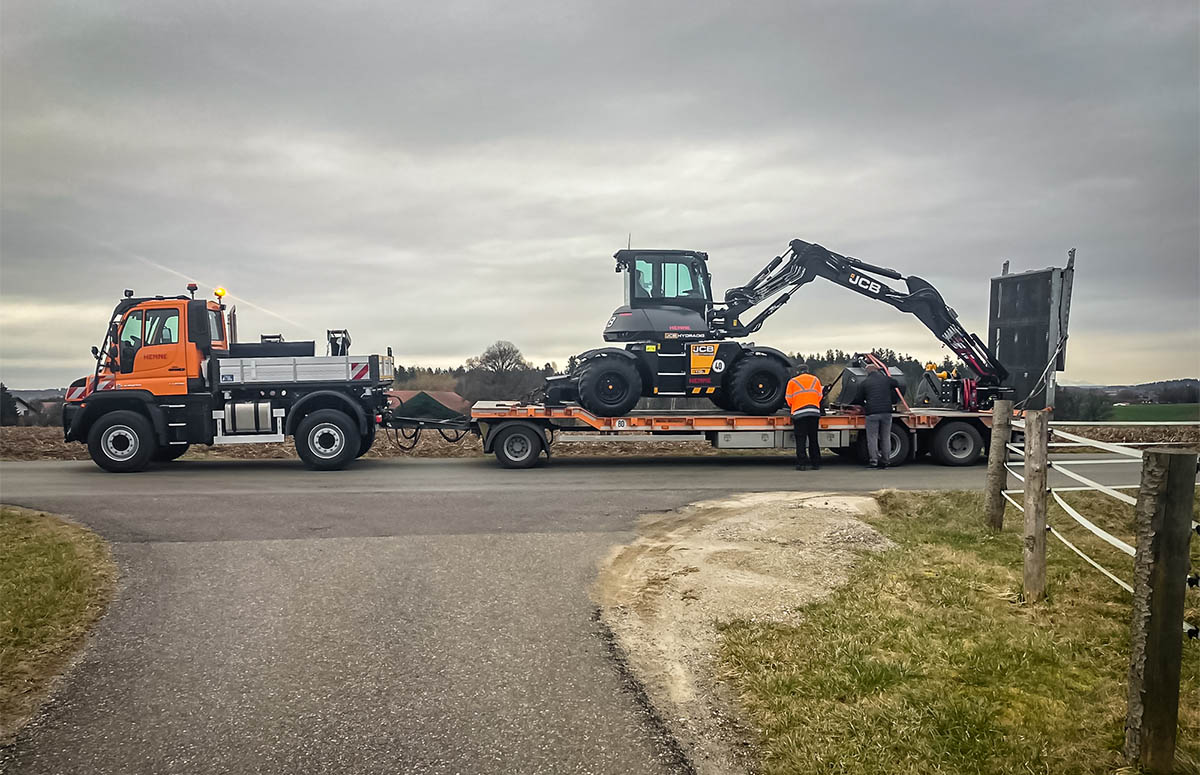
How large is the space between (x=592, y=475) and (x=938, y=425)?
23.1ft

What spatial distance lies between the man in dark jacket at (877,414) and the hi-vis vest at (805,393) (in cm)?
119

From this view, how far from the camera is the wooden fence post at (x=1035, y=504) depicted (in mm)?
6242

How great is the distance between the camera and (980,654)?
5.02 m

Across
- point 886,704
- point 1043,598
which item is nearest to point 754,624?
point 886,704

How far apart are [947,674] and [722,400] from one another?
11.4 metres

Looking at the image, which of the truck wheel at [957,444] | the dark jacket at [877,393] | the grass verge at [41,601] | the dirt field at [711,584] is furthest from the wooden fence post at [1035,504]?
the truck wheel at [957,444]

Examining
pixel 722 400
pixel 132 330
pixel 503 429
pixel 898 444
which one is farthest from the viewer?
pixel 722 400

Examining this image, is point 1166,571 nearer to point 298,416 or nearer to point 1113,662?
point 1113,662

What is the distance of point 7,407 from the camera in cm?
2184

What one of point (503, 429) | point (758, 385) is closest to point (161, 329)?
point (503, 429)

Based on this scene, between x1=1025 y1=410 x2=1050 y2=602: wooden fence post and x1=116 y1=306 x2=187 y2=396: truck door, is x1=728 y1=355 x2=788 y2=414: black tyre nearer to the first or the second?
x1=1025 y1=410 x2=1050 y2=602: wooden fence post

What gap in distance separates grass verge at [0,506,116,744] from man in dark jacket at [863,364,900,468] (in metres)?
12.2

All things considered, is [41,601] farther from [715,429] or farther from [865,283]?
[865,283]

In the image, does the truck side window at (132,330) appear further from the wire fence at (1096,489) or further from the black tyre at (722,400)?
the wire fence at (1096,489)
